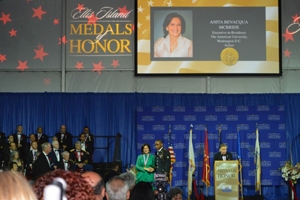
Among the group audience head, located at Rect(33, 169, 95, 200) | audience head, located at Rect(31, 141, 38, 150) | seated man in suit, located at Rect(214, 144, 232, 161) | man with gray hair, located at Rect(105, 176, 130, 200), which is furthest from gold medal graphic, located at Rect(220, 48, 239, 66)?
audience head, located at Rect(33, 169, 95, 200)

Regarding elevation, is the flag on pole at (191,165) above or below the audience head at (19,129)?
below

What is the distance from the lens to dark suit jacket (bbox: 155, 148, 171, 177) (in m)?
13.3

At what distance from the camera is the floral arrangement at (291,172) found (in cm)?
1523

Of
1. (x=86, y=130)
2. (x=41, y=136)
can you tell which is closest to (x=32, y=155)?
(x=41, y=136)

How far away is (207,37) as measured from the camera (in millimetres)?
16547

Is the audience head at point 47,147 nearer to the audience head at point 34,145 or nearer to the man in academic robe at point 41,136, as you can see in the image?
the audience head at point 34,145

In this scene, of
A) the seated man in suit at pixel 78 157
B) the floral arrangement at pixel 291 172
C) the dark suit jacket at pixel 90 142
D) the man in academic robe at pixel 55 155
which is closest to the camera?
the man in academic robe at pixel 55 155

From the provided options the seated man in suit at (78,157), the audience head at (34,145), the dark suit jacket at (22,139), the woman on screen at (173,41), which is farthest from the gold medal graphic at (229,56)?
the dark suit jacket at (22,139)

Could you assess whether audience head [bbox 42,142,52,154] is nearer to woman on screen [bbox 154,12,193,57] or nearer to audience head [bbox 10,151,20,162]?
audience head [bbox 10,151,20,162]

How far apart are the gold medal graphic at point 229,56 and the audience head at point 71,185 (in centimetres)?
1472

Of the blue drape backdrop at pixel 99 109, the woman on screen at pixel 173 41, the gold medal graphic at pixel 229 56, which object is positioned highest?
the woman on screen at pixel 173 41

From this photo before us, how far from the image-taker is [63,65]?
54.3 ft

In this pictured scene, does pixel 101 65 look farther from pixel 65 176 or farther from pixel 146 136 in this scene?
pixel 65 176

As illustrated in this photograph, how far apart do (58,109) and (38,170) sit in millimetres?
3712
